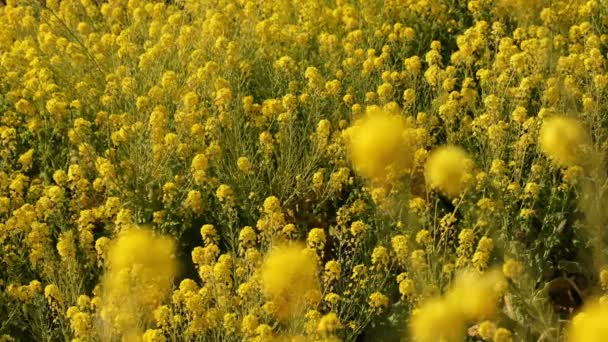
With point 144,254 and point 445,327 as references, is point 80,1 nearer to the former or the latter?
point 144,254

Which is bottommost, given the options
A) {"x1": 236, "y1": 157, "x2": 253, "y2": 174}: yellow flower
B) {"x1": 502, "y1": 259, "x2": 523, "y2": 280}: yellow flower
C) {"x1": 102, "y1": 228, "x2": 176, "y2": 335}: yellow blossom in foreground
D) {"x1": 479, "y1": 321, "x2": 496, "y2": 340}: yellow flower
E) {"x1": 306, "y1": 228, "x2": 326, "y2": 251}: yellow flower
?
{"x1": 479, "y1": 321, "x2": 496, "y2": 340}: yellow flower

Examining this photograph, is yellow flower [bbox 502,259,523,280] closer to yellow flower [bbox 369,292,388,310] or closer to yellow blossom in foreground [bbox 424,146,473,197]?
yellow blossom in foreground [bbox 424,146,473,197]

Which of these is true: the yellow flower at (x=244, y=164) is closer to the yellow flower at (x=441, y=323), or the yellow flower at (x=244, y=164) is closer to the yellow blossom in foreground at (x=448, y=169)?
the yellow blossom in foreground at (x=448, y=169)

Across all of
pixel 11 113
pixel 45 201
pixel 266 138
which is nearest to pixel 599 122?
pixel 266 138

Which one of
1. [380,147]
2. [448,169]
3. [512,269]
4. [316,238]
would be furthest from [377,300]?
A: [380,147]

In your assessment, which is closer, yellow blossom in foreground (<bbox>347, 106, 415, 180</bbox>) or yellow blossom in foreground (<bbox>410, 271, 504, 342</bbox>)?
yellow blossom in foreground (<bbox>410, 271, 504, 342</bbox>)

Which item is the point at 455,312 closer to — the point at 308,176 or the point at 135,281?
the point at 135,281

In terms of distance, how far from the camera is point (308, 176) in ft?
14.4

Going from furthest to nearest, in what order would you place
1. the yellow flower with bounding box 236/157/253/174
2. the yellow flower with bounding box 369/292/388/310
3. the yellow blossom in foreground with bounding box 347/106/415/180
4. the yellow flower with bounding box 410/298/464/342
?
1. the yellow flower with bounding box 236/157/253/174
2. the yellow flower with bounding box 369/292/388/310
3. the yellow blossom in foreground with bounding box 347/106/415/180
4. the yellow flower with bounding box 410/298/464/342

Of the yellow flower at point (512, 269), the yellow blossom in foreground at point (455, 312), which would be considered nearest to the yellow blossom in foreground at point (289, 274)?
the yellow blossom in foreground at point (455, 312)

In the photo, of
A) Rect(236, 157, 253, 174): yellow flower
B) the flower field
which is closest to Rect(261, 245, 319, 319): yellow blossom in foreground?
the flower field

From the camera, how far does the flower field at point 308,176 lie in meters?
3.22

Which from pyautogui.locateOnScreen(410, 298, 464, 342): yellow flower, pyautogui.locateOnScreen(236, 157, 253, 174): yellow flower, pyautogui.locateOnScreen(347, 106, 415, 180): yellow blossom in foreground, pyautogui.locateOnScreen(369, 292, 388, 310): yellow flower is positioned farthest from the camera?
pyautogui.locateOnScreen(236, 157, 253, 174): yellow flower

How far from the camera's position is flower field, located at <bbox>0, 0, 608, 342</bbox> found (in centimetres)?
322
